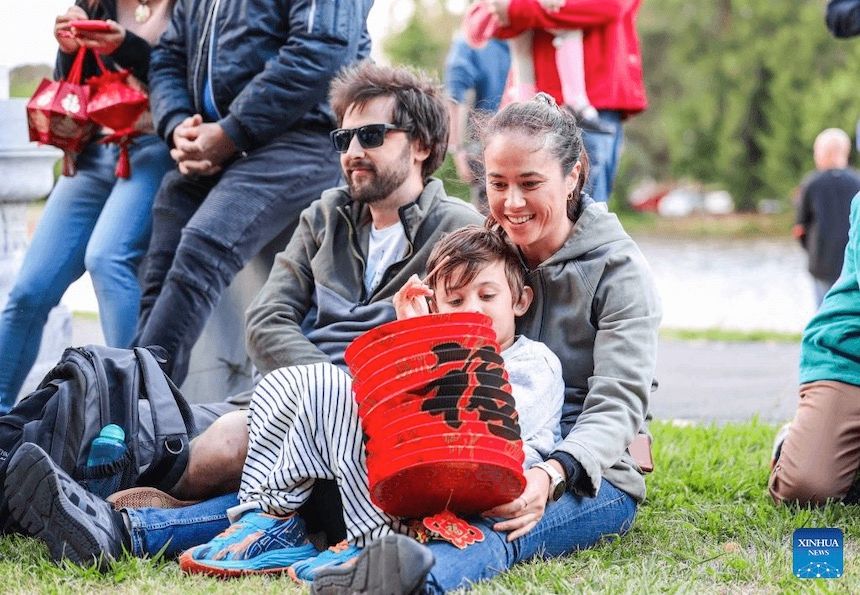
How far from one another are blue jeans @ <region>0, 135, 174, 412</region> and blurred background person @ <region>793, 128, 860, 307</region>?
5.58 meters

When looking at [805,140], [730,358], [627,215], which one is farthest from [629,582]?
[627,215]

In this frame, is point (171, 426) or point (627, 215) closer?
point (171, 426)

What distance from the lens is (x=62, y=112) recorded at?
15.4 feet

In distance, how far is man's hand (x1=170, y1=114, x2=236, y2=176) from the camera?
14.6 ft

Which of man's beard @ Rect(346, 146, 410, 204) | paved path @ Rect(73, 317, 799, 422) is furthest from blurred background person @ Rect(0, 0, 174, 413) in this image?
paved path @ Rect(73, 317, 799, 422)

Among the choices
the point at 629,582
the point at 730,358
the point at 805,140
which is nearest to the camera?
the point at 629,582

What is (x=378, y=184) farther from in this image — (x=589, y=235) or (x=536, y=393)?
(x=536, y=393)

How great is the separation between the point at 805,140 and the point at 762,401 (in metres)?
17.9

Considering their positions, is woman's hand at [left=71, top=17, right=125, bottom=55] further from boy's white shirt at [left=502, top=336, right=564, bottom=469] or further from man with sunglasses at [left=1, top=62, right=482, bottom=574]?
boy's white shirt at [left=502, top=336, right=564, bottom=469]

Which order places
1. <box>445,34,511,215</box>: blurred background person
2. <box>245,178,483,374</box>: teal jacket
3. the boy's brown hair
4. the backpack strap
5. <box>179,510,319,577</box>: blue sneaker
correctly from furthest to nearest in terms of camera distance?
1. <box>445,34,511,215</box>: blurred background person
2. <box>245,178,483,374</box>: teal jacket
3. the backpack strap
4. the boy's brown hair
5. <box>179,510,319,577</box>: blue sneaker

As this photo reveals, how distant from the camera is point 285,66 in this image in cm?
438

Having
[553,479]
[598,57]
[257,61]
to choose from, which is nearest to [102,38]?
[257,61]

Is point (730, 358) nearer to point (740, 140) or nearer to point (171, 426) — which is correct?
point (171, 426)

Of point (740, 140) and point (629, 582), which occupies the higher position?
point (629, 582)
